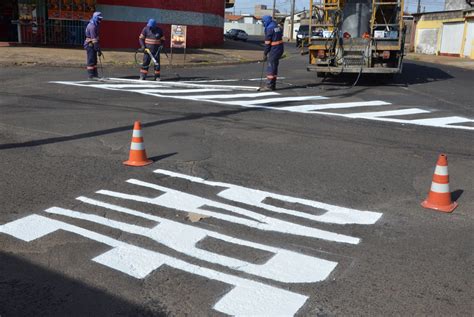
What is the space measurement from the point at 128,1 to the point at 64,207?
2403 centimetres

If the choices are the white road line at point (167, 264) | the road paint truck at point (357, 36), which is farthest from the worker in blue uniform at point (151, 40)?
the white road line at point (167, 264)

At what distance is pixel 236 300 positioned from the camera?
139 inches

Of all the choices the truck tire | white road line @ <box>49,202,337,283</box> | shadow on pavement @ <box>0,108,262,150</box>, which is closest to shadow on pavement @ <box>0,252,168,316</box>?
white road line @ <box>49,202,337,283</box>

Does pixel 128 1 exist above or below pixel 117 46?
above

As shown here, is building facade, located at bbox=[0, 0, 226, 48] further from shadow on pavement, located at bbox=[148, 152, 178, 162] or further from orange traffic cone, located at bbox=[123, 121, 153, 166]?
orange traffic cone, located at bbox=[123, 121, 153, 166]

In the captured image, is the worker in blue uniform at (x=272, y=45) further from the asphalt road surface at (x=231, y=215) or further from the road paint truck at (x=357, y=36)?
the asphalt road surface at (x=231, y=215)

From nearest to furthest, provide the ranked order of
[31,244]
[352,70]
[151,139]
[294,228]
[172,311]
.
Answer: [172,311] < [31,244] < [294,228] < [151,139] < [352,70]

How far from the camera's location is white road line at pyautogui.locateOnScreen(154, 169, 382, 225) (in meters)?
5.11

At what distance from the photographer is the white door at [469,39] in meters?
36.5

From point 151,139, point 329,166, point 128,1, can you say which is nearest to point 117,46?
point 128,1

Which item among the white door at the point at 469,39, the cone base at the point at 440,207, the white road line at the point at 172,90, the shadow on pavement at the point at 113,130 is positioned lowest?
the cone base at the point at 440,207

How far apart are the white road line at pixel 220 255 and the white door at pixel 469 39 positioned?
36.8m

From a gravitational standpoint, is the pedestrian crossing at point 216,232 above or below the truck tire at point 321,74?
below

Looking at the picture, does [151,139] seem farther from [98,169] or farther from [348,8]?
[348,8]
